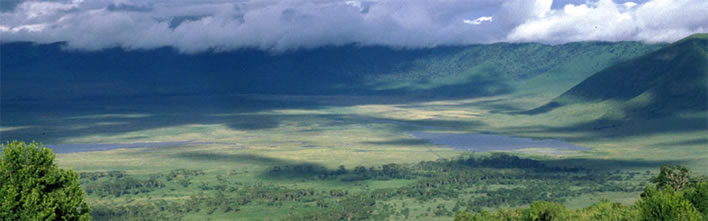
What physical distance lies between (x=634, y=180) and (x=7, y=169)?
172825 mm

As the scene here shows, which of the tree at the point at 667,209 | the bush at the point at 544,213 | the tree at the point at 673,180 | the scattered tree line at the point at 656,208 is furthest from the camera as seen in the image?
the tree at the point at 673,180

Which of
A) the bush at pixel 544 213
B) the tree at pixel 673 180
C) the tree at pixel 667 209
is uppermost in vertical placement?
the tree at pixel 673 180

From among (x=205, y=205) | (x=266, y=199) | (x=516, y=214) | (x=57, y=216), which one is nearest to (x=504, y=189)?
(x=266, y=199)

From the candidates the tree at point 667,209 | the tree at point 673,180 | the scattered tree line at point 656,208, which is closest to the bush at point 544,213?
the scattered tree line at point 656,208

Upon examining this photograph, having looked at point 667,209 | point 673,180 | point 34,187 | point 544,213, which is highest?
point 34,187

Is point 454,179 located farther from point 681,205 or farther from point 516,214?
point 681,205

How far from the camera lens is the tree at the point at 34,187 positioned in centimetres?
4041

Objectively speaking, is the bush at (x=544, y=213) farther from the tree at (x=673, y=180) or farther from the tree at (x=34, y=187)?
the tree at (x=34, y=187)

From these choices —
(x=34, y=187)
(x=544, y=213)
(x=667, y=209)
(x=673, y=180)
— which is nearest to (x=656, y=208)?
(x=667, y=209)

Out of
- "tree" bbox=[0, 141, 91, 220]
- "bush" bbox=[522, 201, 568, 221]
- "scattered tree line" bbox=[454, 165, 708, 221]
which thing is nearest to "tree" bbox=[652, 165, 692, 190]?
"scattered tree line" bbox=[454, 165, 708, 221]

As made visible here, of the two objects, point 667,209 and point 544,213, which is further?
point 544,213

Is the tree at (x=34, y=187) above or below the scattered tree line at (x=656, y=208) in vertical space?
above

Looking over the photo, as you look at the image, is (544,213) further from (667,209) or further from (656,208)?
(667,209)

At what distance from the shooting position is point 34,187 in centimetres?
4097
